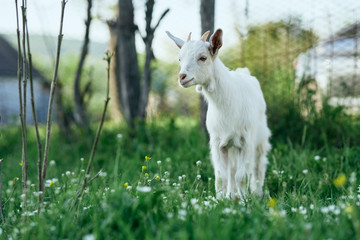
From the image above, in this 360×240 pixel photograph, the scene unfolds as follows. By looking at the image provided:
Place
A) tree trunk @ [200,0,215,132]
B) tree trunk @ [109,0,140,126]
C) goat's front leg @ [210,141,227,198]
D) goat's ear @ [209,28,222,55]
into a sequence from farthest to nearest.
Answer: tree trunk @ [109,0,140,126] → tree trunk @ [200,0,215,132] → goat's front leg @ [210,141,227,198] → goat's ear @ [209,28,222,55]

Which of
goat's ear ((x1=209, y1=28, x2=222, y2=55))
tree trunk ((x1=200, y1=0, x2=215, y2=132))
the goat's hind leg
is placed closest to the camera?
goat's ear ((x1=209, y1=28, x2=222, y2=55))

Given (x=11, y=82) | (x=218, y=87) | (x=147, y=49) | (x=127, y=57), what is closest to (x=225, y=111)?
(x=218, y=87)

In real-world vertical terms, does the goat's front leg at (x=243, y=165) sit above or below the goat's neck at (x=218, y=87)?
below

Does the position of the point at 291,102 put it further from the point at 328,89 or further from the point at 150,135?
the point at 150,135

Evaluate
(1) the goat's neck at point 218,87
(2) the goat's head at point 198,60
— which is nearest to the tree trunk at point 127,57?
(1) the goat's neck at point 218,87

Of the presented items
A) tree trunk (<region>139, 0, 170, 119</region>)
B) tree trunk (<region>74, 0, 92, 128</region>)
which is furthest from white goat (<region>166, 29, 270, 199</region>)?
tree trunk (<region>74, 0, 92, 128</region>)

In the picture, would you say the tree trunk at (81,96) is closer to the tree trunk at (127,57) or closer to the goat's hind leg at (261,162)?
the tree trunk at (127,57)

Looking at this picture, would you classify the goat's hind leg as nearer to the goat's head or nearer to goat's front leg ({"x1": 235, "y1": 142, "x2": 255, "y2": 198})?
goat's front leg ({"x1": 235, "y1": 142, "x2": 255, "y2": 198})

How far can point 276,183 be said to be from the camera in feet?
11.9

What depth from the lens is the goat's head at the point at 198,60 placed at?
2.82m

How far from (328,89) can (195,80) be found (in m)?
3.02

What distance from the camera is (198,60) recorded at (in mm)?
2906

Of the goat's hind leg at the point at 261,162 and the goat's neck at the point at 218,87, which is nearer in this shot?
the goat's neck at the point at 218,87

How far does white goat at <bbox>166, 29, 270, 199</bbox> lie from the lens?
2934 millimetres
